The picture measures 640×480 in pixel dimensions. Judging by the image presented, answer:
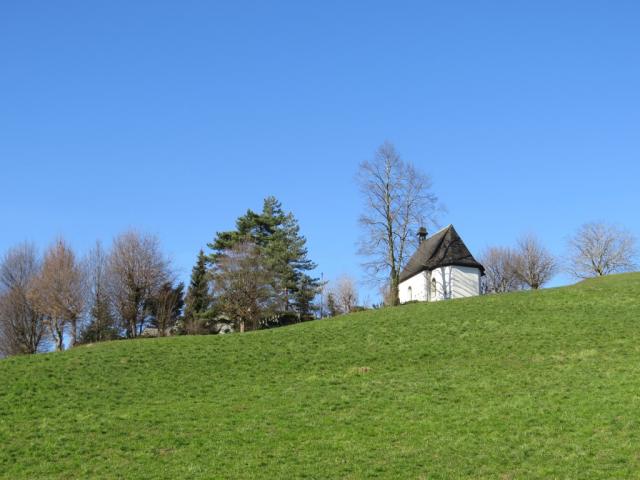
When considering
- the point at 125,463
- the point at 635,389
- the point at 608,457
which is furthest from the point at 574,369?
the point at 125,463

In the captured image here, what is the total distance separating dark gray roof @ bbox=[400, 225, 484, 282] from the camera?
192 ft

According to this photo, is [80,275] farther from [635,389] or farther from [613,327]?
[635,389]

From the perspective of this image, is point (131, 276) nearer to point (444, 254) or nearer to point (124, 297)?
point (124, 297)

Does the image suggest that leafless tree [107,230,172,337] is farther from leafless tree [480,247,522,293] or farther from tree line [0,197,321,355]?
leafless tree [480,247,522,293]

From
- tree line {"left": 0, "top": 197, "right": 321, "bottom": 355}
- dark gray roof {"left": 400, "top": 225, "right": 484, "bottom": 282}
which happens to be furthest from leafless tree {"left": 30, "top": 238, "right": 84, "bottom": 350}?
dark gray roof {"left": 400, "top": 225, "right": 484, "bottom": 282}

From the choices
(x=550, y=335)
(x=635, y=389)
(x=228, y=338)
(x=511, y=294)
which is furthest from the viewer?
(x=511, y=294)

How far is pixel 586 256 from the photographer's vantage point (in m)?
86.7

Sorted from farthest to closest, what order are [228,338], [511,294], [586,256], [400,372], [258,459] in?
[586,256]
[511,294]
[228,338]
[400,372]
[258,459]

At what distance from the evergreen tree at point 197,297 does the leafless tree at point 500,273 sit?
4162 cm

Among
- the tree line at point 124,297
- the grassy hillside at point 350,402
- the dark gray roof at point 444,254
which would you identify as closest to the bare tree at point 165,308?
the tree line at point 124,297

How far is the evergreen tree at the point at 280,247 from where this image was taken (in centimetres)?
7312

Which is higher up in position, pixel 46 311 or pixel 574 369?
pixel 46 311

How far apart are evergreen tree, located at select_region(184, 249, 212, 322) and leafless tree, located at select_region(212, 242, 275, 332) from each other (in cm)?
374

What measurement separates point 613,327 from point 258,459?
75.9 feet
